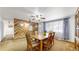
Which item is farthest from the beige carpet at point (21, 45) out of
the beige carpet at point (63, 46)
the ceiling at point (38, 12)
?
the ceiling at point (38, 12)

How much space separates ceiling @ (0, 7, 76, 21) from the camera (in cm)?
205

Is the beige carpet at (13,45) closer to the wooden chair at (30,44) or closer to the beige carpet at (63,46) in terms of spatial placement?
the wooden chair at (30,44)

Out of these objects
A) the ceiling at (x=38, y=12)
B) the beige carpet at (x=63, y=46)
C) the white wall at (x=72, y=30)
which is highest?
the ceiling at (x=38, y=12)

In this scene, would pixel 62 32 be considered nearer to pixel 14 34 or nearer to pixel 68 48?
pixel 68 48

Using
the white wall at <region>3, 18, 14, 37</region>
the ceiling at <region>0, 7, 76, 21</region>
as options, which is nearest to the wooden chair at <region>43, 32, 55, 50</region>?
the ceiling at <region>0, 7, 76, 21</region>

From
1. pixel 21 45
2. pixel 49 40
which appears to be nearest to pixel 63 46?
pixel 49 40

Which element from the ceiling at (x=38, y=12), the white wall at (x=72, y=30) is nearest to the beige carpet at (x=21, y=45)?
the white wall at (x=72, y=30)

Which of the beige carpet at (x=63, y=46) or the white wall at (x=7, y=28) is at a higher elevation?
the white wall at (x=7, y=28)

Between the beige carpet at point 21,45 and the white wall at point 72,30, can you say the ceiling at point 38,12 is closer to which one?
the white wall at point 72,30

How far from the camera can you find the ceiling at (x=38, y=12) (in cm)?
205

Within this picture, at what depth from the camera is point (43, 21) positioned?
2.09 meters
